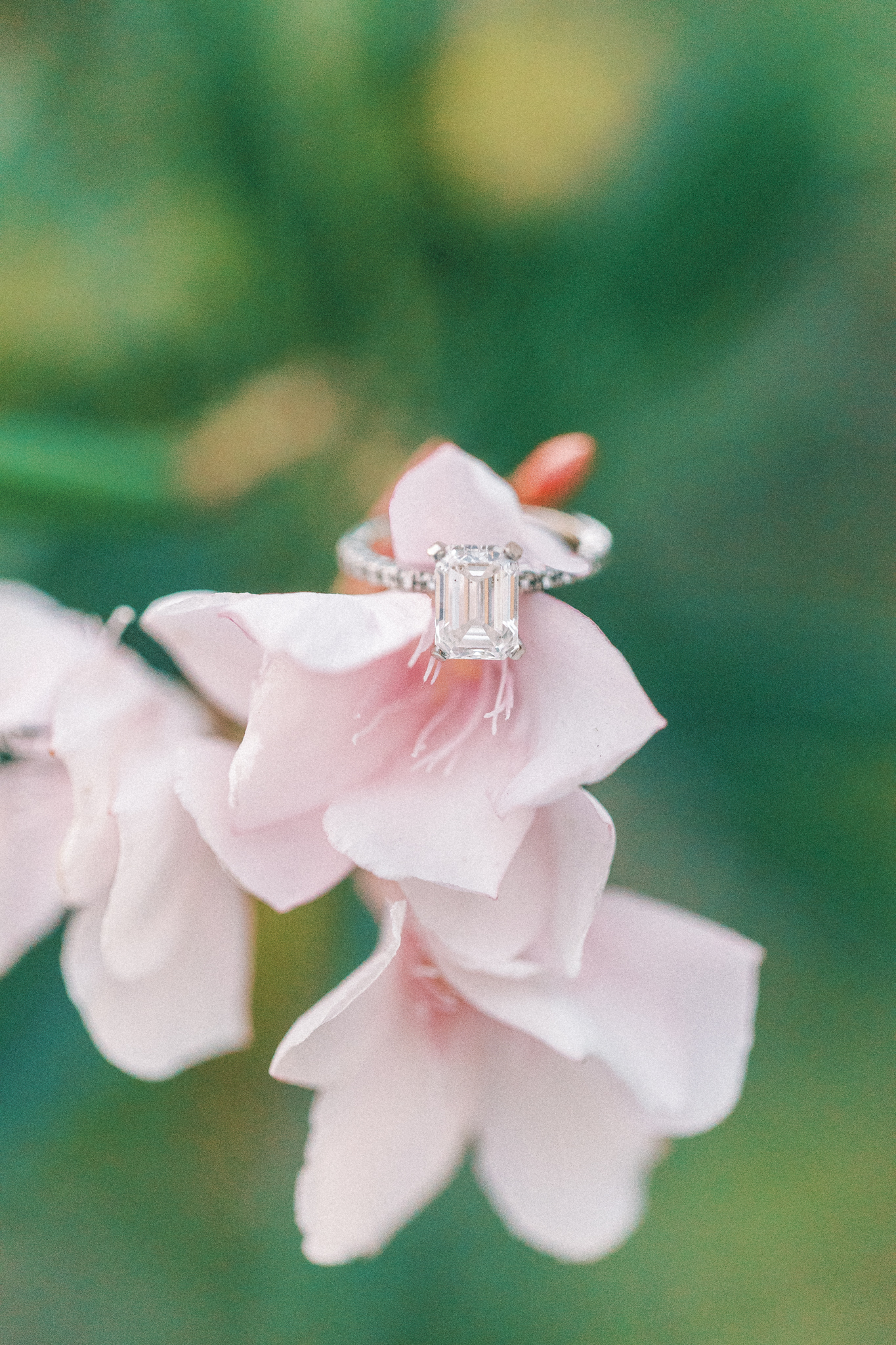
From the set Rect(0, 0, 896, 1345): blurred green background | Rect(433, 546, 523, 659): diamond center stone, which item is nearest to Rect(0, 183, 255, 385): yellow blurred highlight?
Rect(0, 0, 896, 1345): blurred green background

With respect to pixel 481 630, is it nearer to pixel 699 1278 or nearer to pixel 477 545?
pixel 477 545

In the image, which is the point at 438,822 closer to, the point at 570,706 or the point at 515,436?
the point at 570,706

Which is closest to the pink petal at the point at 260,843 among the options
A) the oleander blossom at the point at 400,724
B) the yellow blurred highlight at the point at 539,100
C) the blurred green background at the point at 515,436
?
the oleander blossom at the point at 400,724

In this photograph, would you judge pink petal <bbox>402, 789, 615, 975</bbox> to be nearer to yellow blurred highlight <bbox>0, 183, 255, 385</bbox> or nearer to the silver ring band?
the silver ring band

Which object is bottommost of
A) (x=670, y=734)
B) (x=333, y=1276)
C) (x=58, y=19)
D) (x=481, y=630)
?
(x=333, y=1276)

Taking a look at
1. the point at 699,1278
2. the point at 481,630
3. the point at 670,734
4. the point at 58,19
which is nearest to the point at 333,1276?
the point at 699,1278

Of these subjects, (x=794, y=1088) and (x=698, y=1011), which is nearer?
(x=698, y=1011)

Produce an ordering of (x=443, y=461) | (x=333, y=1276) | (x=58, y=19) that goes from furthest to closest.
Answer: (x=333, y=1276)
(x=58, y=19)
(x=443, y=461)
